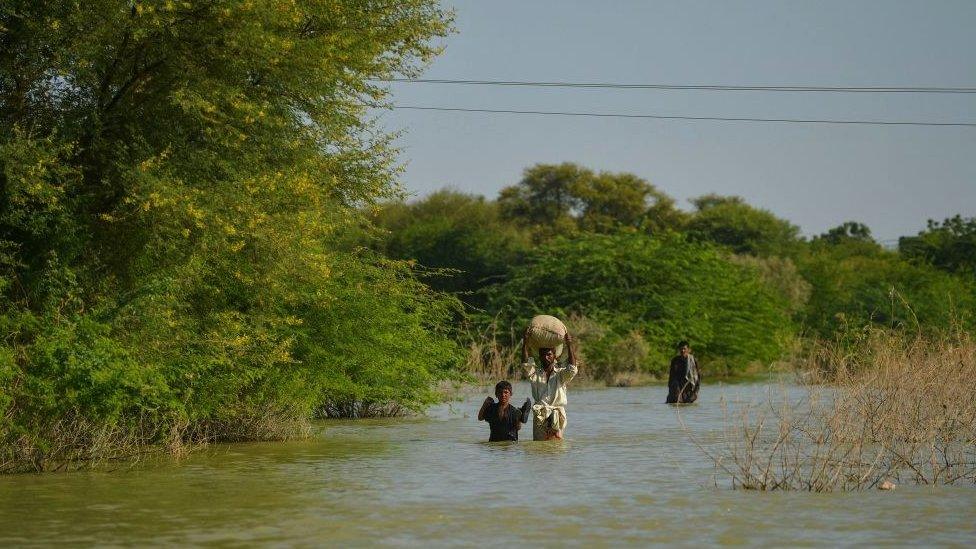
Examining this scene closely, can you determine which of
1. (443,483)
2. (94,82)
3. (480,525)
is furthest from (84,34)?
(480,525)

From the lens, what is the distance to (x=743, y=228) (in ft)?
286

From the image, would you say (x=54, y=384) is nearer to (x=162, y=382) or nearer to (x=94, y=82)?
(x=162, y=382)

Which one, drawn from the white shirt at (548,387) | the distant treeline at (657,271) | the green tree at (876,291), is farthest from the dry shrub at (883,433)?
the green tree at (876,291)

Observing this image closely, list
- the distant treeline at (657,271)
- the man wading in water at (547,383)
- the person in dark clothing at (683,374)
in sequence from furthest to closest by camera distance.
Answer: the distant treeline at (657,271) < the person in dark clothing at (683,374) < the man wading in water at (547,383)

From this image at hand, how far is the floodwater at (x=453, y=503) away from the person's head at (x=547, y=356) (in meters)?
1.20

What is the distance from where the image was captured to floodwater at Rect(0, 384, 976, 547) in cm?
1192

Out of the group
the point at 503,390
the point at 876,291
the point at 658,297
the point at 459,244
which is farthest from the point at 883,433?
the point at 459,244

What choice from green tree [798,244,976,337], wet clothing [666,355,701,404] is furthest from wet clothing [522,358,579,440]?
green tree [798,244,976,337]

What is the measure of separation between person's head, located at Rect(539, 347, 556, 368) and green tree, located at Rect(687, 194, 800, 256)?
210 feet

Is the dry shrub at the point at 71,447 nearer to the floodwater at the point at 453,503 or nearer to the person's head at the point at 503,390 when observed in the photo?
the floodwater at the point at 453,503

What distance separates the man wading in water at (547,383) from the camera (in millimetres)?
20016

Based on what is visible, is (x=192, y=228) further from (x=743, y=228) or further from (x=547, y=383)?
(x=743, y=228)

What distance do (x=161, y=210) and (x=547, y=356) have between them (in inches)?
226

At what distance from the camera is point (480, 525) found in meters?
12.7
